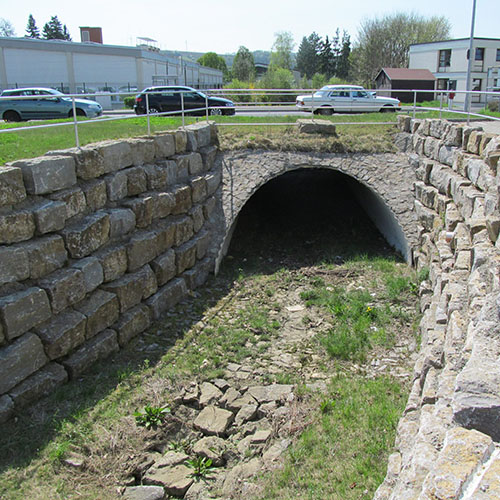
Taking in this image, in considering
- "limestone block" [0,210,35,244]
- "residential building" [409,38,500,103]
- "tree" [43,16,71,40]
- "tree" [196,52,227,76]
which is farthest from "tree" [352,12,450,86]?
"limestone block" [0,210,35,244]

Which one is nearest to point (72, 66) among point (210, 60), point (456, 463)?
point (456, 463)

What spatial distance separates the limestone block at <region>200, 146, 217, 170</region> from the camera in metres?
12.7

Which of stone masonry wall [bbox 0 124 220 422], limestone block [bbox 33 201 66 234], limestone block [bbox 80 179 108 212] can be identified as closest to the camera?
stone masonry wall [bbox 0 124 220 422]

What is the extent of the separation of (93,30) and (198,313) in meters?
44.5

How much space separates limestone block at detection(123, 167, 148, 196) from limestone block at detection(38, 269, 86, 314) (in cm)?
228

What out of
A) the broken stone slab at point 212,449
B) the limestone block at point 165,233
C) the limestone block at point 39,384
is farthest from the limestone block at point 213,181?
the broken stone slab at point 212,449

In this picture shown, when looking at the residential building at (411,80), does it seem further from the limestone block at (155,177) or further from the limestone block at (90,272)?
the limestone block at (90,272)

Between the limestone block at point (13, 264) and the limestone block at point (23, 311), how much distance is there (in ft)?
0.68

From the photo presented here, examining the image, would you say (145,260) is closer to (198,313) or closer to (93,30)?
(198,313)

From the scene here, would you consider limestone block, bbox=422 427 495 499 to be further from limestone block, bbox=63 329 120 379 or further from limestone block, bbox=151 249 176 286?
limestone block, bbox=151 249 176 286

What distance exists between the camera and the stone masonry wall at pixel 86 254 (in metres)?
6.66

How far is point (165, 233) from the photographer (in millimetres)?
10242

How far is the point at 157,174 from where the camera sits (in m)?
10.3

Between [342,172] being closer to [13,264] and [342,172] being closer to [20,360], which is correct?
[13,264]
